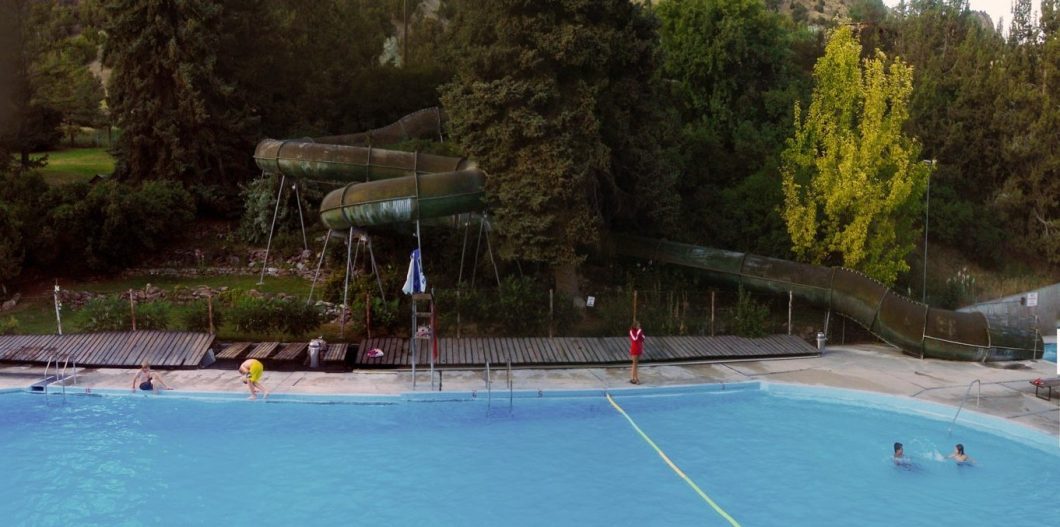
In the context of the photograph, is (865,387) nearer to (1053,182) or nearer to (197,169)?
(1053,182)

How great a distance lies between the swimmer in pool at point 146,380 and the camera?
19.6m

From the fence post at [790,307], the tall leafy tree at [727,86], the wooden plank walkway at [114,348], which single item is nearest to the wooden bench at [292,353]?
the wooden plank walkway at [114,348]

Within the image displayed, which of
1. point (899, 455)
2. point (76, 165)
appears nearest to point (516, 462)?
point (899, 455)

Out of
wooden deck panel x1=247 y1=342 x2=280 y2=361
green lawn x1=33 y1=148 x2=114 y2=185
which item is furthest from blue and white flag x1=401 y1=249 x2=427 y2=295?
green lawn x1=33 y1=148 x2=114 y2=185

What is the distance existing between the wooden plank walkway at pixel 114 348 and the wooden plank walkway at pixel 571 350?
4547 millimetres

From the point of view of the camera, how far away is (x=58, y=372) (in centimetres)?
2061

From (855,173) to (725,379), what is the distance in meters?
10.4

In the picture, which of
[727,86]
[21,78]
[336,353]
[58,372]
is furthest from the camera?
[727,86]

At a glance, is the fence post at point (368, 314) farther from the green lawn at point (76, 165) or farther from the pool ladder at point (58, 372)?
the green lawn at point (76, 165)

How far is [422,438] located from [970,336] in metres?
16.6

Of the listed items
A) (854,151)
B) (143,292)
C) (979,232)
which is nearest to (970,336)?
(854,151)

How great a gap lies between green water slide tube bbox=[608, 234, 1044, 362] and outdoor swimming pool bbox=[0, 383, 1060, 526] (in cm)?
525

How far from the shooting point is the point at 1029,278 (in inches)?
1427

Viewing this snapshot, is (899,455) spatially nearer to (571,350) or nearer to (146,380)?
(571,350)
